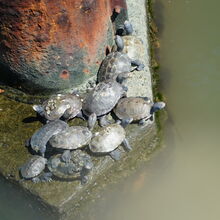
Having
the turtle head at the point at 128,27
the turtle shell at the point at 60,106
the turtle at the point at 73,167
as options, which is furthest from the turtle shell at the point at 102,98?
the turtle head at the point at 128,27

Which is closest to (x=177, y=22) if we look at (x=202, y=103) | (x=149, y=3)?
(x=149, y=3)

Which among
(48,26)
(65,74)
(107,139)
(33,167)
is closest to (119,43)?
(65,74)

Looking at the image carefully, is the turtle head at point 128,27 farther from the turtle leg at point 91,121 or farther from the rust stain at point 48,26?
the turtle leg at point 91,121

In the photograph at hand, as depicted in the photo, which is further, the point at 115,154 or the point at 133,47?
the point at 133,47

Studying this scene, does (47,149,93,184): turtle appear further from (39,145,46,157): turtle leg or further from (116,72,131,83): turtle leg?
(116,72,131,83): turtle leg

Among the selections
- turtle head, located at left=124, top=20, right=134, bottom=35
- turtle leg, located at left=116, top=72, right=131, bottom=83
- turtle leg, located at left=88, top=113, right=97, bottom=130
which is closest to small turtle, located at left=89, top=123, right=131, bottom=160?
turtle leg, located at left=88, top=113, right=97, bottom=130

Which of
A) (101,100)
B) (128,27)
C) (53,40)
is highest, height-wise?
(53,40)

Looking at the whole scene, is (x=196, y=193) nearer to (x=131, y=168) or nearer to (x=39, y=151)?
(x=131, y=168)

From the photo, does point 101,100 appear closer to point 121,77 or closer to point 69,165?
point 121,77
